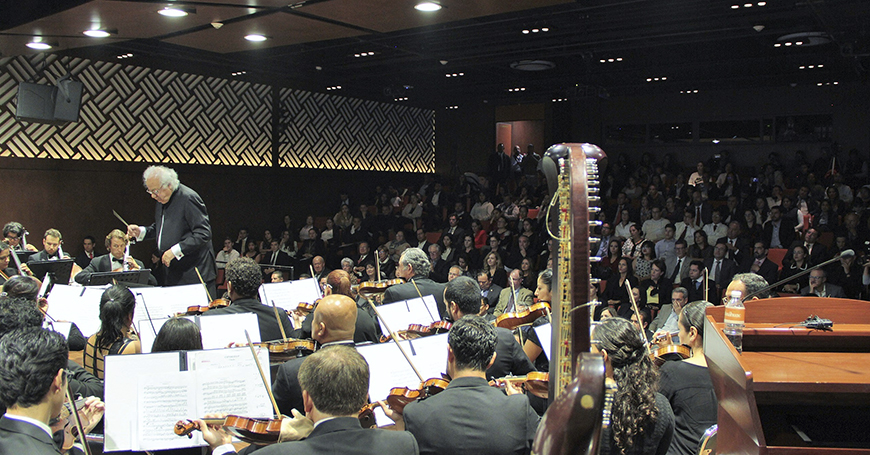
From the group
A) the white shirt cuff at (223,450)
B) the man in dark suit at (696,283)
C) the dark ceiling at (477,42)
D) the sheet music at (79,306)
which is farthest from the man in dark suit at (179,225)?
the man in dark suit at (696,283)

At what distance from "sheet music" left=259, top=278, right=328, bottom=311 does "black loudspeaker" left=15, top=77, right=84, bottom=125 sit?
16.8 feet

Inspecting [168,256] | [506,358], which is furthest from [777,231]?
[168,256]

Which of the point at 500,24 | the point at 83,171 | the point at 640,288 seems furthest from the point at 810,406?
the point at 83,171

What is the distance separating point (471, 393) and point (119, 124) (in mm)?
9767

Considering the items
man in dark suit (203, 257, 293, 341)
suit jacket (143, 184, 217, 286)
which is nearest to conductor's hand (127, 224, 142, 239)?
suit jacket (143, 184, 217, 286)

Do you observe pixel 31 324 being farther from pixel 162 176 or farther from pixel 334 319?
pixel 162 176

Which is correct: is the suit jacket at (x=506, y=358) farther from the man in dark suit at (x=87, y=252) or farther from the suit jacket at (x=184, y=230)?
the man in dark suit at (x=87, y=252)

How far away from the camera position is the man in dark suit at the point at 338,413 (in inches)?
72.1

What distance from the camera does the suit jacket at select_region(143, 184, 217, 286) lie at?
4.95m

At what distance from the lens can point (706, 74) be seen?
1192 centimetres

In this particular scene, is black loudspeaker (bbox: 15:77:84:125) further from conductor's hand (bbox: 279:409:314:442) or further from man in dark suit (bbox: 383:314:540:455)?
man in dark suit (bbox: 383:314:540:455)

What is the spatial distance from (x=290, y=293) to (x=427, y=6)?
307 centimetres

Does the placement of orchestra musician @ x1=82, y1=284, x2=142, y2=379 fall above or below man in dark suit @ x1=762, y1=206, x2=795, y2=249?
below

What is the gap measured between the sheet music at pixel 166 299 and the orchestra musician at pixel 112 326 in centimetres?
77
